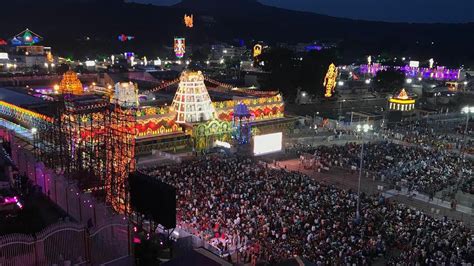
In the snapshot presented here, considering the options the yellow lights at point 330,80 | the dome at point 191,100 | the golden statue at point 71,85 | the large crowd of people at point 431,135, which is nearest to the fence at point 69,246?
the dome at point 191,100

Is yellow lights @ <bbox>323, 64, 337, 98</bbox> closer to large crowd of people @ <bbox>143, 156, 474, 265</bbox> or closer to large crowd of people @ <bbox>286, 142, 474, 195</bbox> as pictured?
large crowd of people @ <bbox>286, 142, 474, 195</bbox>

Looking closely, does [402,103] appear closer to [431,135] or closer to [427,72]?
[431,135]

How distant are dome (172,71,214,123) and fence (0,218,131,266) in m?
28.5

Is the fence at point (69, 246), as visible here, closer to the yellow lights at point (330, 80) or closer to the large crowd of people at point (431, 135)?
the large crowd of people at point (431, 135)

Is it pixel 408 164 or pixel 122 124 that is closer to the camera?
pixel 122 124

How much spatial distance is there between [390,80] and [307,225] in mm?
65111

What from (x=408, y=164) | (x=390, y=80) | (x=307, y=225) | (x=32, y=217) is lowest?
(x=408, y=164)

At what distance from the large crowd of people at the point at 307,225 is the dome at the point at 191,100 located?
15.3 metres

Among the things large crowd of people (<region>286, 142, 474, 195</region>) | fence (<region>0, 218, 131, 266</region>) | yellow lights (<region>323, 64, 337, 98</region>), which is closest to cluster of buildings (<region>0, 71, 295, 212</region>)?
fence (<region>0, 218, 131, 266</region>)

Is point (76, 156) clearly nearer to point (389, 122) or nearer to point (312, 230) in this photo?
point (312, 230)

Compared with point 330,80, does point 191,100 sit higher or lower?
lower

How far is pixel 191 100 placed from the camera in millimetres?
43219

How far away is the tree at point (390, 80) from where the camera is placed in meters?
80.4

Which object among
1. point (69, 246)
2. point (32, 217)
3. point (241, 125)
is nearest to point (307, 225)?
point (69, 246)
